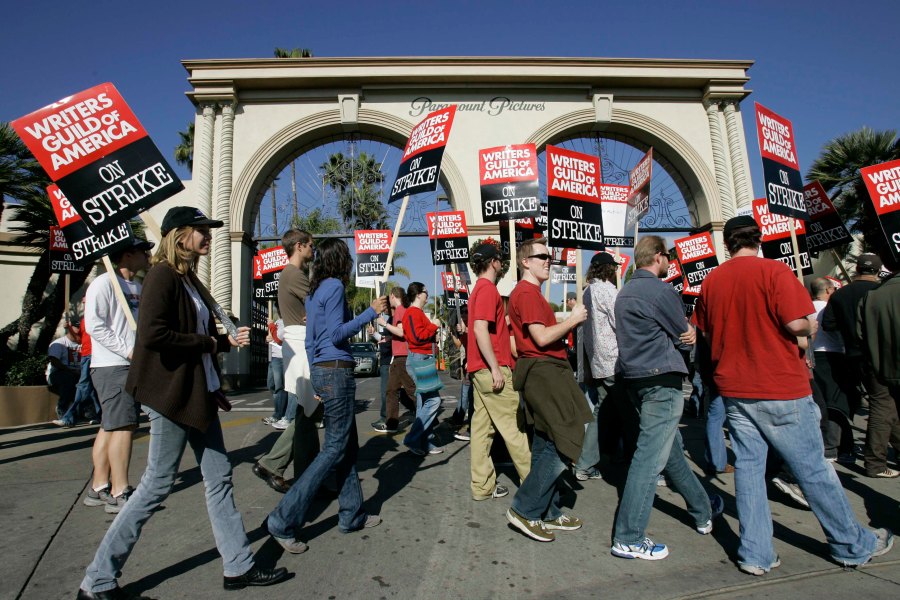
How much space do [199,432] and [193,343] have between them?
1.57 ft

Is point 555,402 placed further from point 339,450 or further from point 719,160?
point 719,160

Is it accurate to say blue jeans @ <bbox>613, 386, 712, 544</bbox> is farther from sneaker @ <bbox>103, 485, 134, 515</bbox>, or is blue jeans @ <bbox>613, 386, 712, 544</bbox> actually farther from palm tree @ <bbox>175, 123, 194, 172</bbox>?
palm tree @ <bbox>175, 123, 194, 172</bbox>

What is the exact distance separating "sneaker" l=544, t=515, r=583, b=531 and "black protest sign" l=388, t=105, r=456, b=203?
337 cm

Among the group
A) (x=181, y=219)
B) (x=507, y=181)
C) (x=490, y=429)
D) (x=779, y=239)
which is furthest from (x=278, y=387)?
(x=779, y=239)

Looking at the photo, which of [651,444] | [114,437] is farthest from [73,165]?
[651,444]

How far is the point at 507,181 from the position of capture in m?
7.42

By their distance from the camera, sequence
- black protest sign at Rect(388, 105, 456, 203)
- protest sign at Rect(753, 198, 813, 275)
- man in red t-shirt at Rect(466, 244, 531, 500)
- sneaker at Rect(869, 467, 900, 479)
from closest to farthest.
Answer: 1. man in red t-shirt at Rect(466, 244, 531, 500)
2. sneaker at Rect(869, 467, 900, 479)
3. black protest sign at Rect(388, 105, 456, 203)
4. protest sign at Rect(753, 198, 813, 275)

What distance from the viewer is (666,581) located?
297 centimetres

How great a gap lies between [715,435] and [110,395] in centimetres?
507

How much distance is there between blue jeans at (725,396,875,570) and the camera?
3.02 metres

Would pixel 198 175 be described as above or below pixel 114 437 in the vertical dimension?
above

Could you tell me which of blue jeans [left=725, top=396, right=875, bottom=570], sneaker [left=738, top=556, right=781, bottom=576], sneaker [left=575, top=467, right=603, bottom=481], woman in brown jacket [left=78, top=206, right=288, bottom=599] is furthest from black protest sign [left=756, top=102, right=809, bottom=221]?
woman in brown jacket [left=78, top=206, right=288, bottom=599]

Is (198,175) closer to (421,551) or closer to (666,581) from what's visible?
(421,551)

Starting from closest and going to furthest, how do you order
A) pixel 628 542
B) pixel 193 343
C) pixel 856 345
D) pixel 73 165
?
1. pixel 193 343
2. pixel 628 542
3. pixel 73 165
4. pixel 856 345
